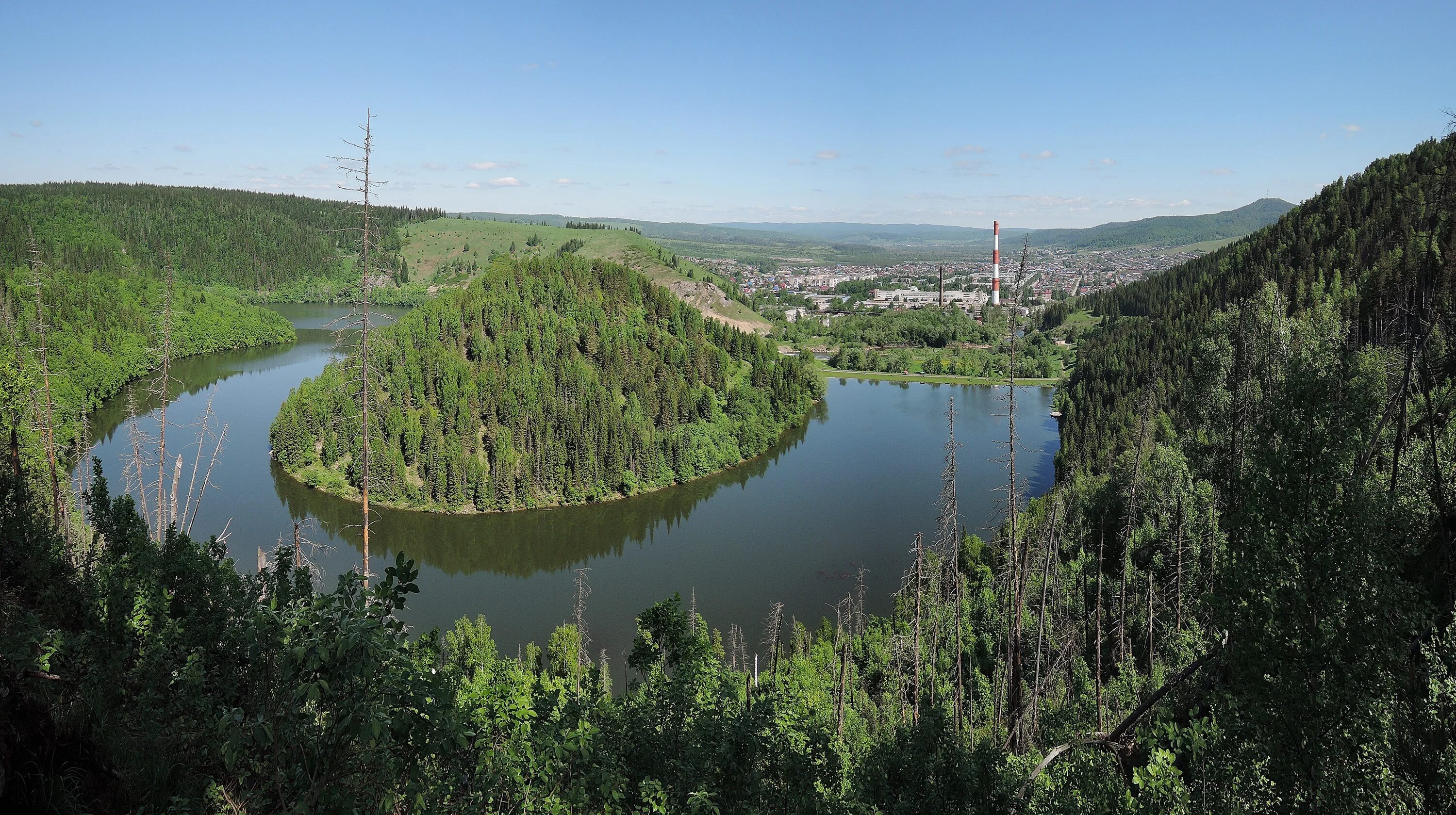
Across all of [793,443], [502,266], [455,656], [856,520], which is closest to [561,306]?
[502,266]

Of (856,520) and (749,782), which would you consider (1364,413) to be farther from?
(856,520)

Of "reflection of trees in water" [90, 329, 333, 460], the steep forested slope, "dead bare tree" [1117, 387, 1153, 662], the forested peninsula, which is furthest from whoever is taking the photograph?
"reflection of trees in water" [90, 329, 333, 460]

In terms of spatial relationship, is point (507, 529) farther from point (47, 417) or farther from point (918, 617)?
point (918, 617)

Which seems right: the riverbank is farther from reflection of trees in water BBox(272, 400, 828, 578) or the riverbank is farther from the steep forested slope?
the steep forested slope

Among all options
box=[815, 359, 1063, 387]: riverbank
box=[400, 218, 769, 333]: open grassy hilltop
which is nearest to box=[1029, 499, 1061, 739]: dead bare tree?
box=[815, 359, 1063, 387]: riverbank

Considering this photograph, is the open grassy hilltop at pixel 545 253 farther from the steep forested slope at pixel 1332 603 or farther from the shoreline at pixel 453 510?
the steep forested slope at pixel 1332 603

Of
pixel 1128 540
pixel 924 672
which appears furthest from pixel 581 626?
pixel 1128 540

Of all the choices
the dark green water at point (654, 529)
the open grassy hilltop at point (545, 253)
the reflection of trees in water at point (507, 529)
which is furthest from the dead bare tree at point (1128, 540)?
the open grassy hilltop at point (545, 253)
